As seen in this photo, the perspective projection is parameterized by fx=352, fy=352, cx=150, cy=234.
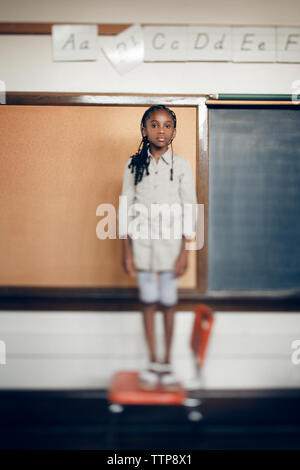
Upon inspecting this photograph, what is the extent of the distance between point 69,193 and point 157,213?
0.73m

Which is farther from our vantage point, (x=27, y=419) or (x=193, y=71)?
(x=193, y=71)

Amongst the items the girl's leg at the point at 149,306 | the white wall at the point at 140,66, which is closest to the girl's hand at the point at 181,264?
the girl's leg at the point at 149,306

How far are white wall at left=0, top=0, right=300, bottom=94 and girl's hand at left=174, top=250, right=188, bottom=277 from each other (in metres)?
1.14

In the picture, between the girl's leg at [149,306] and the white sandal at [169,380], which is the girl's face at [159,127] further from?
the white sandal at [169,380]

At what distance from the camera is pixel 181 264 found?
6.05 ft

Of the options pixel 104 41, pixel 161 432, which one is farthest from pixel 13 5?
pixel 161 432

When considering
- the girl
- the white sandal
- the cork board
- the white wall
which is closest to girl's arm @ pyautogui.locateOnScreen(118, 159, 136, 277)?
the girl

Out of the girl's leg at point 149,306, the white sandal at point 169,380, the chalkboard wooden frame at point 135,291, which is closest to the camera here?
the white sandal at point 169,380

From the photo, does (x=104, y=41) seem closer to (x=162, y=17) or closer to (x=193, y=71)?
(x=162, y=17)

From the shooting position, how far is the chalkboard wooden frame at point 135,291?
227 centimetres

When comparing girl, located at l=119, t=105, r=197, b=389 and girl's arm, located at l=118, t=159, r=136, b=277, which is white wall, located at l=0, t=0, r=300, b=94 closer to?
girl, located at l=119, t=105, r=197, b=389

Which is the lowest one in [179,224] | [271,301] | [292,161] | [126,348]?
[126,348]

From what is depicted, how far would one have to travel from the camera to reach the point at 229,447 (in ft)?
5.97
